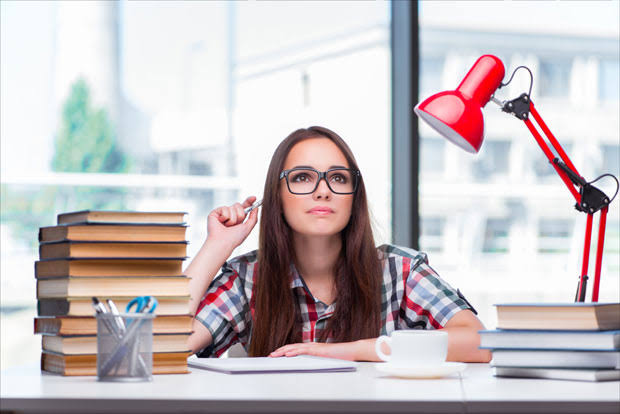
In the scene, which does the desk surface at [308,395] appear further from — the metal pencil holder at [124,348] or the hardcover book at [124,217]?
the hardcover book at [124,217]

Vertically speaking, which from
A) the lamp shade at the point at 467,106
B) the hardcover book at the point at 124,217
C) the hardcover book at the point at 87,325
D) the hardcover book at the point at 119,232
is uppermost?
the lamp shade at the point at 467,106

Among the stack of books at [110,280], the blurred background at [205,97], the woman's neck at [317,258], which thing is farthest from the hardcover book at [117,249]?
the blurred background at [205,97]

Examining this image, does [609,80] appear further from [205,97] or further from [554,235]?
[205,97]

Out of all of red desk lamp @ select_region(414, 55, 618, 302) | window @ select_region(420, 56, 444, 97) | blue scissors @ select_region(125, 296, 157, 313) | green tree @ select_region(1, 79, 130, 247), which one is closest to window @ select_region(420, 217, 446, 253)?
window @ select_region(420, 56, 444, 97)

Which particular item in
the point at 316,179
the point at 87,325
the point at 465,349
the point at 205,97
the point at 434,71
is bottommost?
the point at 465,349

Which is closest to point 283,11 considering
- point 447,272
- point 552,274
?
point 447,272

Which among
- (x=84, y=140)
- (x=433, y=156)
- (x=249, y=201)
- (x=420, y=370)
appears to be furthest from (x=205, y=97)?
(x=420, y=370)

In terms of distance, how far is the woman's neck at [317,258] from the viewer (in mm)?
2117

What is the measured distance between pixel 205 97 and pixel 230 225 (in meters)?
1.61

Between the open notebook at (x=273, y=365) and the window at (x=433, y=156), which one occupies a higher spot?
the window at (x=433, y=156)

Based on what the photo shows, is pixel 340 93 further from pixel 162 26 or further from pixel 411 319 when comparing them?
pixel 411 319

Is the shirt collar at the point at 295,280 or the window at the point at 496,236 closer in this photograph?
the shirt collar at the point at 295,280

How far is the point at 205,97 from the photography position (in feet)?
11.7

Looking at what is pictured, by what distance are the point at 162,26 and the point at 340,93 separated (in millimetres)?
814
